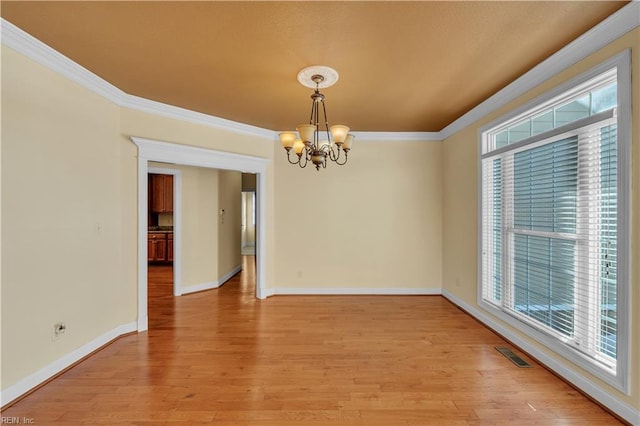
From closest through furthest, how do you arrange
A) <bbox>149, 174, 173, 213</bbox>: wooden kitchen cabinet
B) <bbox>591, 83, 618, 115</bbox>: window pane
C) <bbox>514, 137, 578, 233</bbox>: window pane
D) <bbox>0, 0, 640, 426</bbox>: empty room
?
<bbox>0, 0, 640, 426</bbox>: empty room < <bbox>591, 83, 618, 115</bbox>: window pane < <bbox>514, 137, 578, 233</bbox>: window pane < <bbox>149, 174, 173, 213</bbox>: wooden kitchen cabinet

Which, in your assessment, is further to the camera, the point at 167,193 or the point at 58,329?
the point at 167,193

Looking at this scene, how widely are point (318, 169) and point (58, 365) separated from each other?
9.70 feet

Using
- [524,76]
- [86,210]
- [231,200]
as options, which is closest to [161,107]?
[86,210]

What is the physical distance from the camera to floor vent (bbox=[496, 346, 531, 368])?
274 centimetres

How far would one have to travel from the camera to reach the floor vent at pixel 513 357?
2740 millimetres

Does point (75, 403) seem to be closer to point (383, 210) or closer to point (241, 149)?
point (241, 149)

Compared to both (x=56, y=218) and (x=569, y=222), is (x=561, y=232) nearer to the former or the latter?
(x=569, y=222)

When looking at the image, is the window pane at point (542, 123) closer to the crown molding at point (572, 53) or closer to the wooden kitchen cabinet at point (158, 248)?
the crown molding at point (572, 53)

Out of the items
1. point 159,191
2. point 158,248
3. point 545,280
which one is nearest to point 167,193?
point 159,191

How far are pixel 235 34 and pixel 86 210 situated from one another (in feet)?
7.32

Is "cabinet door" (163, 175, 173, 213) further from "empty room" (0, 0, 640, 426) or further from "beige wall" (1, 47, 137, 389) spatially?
"beige wall" (1, 47, 137, 389)

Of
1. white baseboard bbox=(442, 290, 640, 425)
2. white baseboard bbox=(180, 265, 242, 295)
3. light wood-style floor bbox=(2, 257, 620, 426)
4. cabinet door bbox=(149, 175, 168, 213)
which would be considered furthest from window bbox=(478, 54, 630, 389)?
cabinet door bbox=(149, 175, 168, 213)

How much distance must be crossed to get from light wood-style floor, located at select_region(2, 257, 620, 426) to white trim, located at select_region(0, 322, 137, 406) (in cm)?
8

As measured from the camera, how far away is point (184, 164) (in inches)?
154
